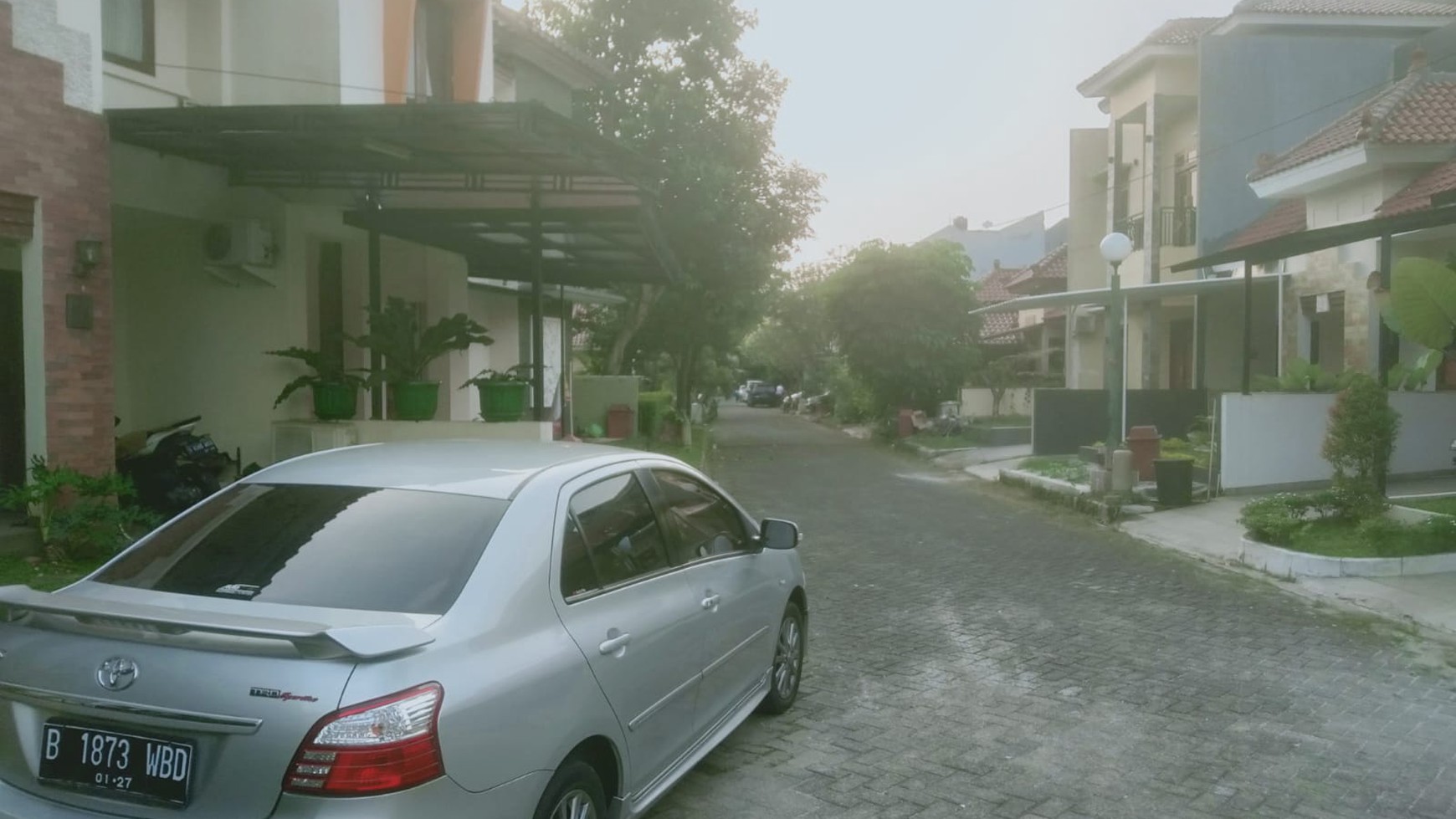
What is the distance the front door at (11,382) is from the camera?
10.8 m

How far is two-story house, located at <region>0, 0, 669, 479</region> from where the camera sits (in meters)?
8.76

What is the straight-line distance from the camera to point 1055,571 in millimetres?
10984

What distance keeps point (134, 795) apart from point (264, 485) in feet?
4.86

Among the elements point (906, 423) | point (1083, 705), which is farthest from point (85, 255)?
point (906, 423)

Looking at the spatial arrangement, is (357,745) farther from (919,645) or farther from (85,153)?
→ (85,153)

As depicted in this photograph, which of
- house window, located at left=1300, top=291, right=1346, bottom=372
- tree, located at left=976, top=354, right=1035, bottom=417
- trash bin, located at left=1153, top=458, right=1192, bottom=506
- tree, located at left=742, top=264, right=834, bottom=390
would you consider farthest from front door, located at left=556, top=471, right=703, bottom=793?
tree, located at left=742, top=264, right=834, bottom=390

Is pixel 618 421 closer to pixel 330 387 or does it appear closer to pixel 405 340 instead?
pixel 405 340

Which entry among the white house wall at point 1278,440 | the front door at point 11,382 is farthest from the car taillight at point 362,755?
the white house wall at point 1278,440

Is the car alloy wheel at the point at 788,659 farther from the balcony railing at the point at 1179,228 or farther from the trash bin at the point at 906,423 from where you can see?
the trash bin at the point at 906,423

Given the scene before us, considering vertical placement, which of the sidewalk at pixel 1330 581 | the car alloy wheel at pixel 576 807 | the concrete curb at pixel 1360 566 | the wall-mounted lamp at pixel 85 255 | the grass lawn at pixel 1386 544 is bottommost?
the sidewalk at pixel 1330 581

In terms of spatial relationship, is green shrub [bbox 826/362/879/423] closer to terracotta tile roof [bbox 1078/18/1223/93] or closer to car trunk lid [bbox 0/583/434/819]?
terracotta tile roof [bbox 1078/18/1223/93]

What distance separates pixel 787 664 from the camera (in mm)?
6312

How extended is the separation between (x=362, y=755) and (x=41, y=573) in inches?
245

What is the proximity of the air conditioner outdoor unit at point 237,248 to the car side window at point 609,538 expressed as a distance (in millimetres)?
7682
